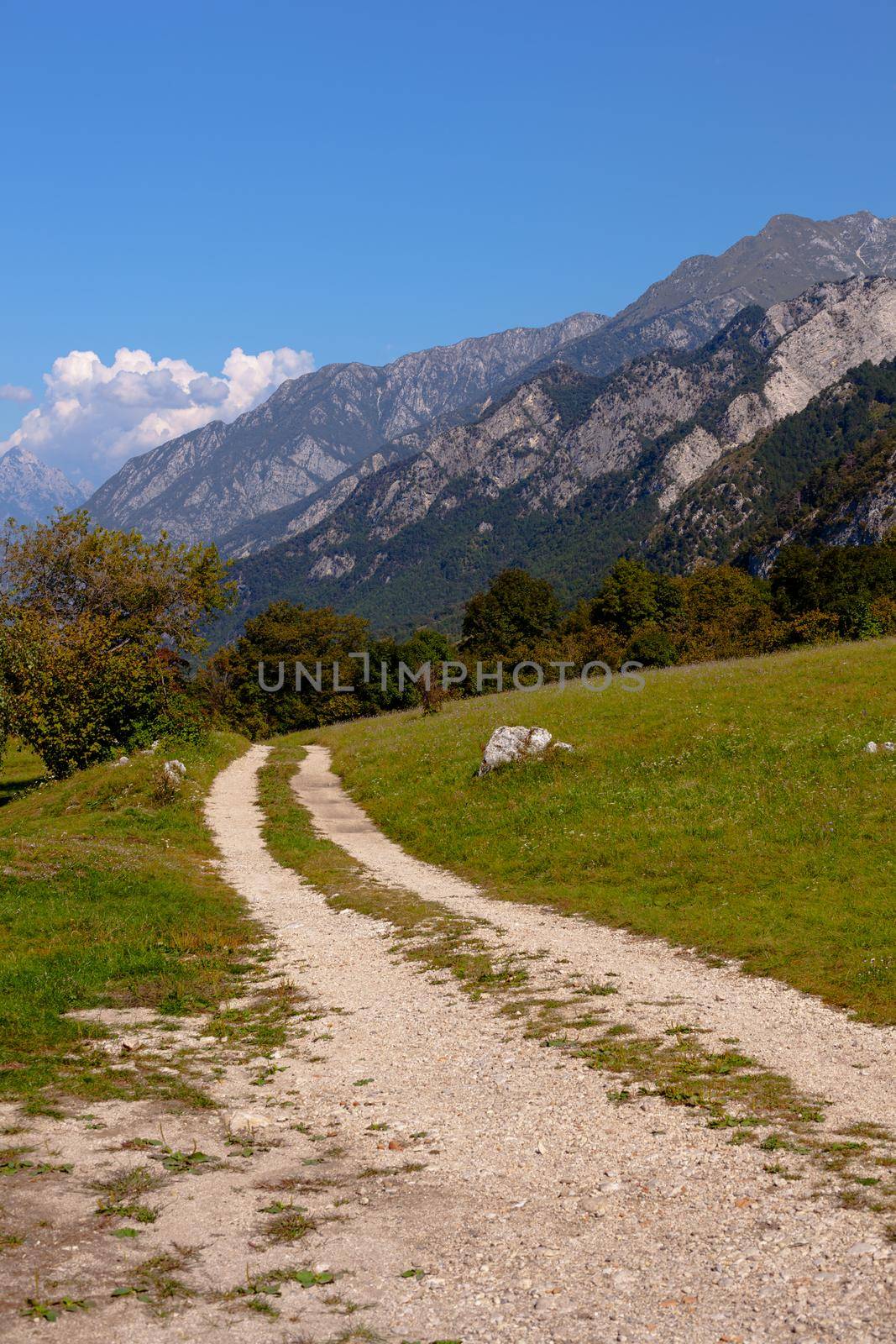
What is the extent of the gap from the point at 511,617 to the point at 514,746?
237 feet

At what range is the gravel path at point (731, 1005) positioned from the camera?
34.9 ft

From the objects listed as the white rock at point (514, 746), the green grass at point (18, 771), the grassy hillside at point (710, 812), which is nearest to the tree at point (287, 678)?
the green grass at point (18, 771)

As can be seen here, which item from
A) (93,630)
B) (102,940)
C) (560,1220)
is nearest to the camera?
(560,1220)

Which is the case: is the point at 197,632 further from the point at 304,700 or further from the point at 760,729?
the point at 304,700

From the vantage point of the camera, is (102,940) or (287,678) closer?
Result: (102,940)

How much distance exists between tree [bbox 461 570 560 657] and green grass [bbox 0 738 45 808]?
1925 inches

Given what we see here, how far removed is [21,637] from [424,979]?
36848mm

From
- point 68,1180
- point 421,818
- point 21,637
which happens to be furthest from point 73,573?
point 68,1180

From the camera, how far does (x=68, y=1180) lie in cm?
862

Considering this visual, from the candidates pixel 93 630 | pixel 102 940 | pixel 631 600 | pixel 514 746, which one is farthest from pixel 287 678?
pixel 102 940

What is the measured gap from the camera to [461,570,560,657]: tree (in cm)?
10238

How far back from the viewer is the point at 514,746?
32.0m

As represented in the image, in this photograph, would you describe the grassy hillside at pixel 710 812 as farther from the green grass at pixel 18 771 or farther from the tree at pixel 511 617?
the tree at pixel 511 617

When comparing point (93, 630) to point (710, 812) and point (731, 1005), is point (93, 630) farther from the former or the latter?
point (731, 1005)
